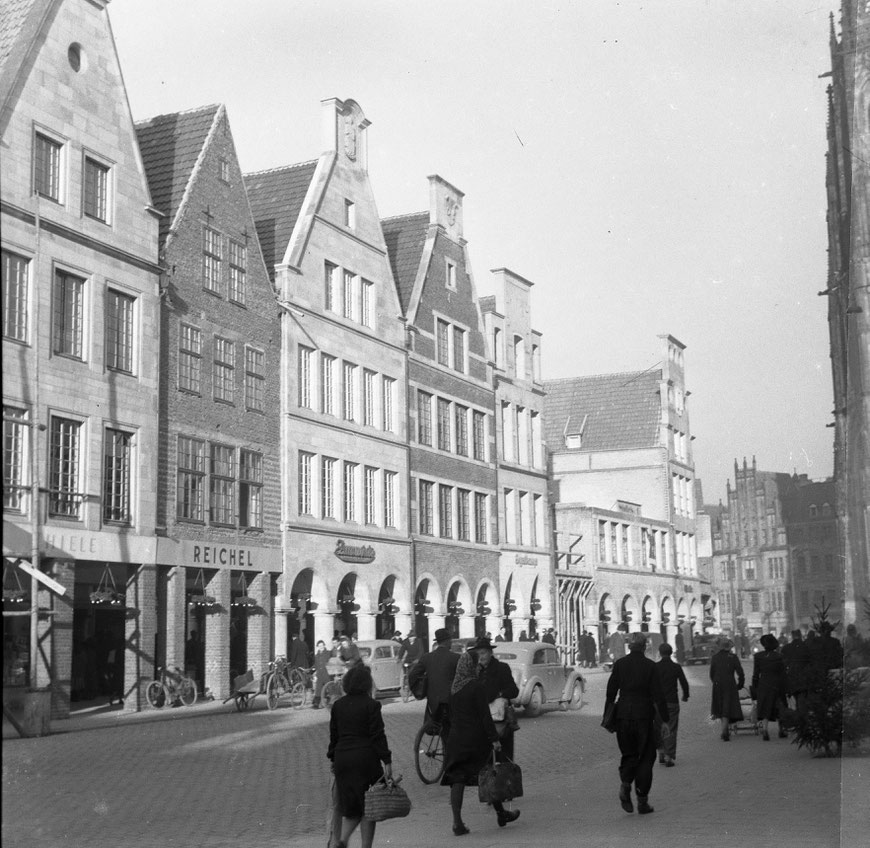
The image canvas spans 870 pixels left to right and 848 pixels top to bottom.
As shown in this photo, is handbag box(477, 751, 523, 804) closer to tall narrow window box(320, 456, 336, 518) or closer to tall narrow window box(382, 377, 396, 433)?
tall narrow window box(320, 456, 336, 518)

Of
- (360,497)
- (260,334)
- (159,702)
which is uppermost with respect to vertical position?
(260,334)

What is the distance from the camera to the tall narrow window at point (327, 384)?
39844 millimetres

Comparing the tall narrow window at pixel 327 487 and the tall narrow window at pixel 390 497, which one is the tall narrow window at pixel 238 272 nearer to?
the tall narrow window at pixel 327 487

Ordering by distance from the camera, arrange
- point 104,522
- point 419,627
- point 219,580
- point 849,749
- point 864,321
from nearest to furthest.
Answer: point 864,321
point 849,749
point 104,522
point 219,580
point 419,627

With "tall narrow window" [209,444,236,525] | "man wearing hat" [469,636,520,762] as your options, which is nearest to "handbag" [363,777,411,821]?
"man wearing hat" [469,636,520,762]

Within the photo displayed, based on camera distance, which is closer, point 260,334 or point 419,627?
point 260,334

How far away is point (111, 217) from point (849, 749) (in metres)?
20.3

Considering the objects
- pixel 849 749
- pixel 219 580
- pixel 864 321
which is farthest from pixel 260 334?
pixel 864 321

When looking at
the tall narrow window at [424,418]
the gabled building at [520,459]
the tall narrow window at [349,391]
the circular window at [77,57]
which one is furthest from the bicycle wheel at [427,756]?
the gabled building at [520,459]

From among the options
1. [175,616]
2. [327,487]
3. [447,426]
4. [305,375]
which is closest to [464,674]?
[175,616]

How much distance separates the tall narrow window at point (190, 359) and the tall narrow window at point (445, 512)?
15.5 metres

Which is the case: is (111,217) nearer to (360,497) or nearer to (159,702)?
(159,702)

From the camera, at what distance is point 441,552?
46656 millimetres

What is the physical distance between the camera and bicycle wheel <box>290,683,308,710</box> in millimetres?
31000
